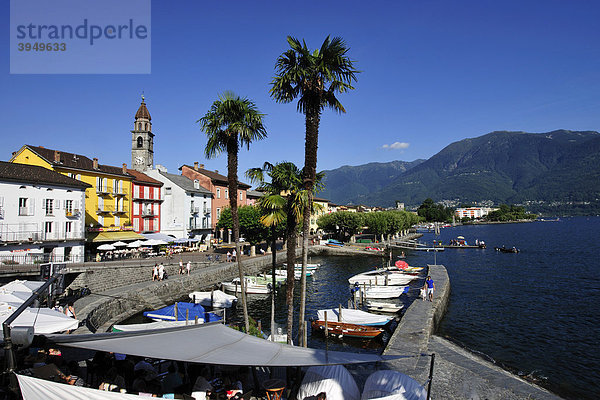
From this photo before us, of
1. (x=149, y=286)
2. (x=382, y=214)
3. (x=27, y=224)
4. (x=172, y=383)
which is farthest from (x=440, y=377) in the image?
(x=382, y=214)

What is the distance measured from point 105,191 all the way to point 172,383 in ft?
145

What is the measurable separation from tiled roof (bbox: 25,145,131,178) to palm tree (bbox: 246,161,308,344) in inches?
1534

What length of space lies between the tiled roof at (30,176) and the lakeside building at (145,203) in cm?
1504

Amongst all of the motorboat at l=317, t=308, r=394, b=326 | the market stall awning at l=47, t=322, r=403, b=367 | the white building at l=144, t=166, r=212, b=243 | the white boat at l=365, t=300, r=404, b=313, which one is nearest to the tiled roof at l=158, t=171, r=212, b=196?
the white building at l=144, t=166, r=212, b=243

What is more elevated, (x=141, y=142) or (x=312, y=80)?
(x=141, y=142)

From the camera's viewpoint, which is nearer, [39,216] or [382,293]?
[39,216]

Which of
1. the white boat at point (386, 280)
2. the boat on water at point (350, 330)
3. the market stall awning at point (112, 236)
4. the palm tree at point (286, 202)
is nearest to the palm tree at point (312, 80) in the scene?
the palm tree at point (286, 202)

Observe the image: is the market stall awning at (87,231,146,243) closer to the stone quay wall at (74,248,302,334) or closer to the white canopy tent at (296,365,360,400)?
the stone quay wall at (74,248,302,334)

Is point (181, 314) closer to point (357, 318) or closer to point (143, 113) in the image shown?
point (357, 318)

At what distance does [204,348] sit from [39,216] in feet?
112

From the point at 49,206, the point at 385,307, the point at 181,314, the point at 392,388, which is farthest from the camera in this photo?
the point at 49,206

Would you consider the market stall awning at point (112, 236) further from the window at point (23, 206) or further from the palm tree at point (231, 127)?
the palm tree at point (231, 127)

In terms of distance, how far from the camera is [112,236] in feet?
150

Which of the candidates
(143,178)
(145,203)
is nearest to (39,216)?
(145,203)
